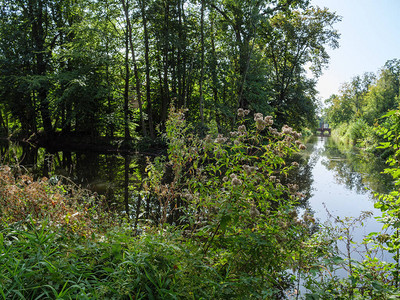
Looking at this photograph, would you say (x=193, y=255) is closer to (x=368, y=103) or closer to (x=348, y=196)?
(x=348, y=196)

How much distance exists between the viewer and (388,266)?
263cm

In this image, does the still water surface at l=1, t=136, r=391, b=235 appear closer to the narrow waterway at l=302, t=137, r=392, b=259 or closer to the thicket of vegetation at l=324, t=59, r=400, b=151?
the narrow waterway at l=302, t=137, r=392, b=259

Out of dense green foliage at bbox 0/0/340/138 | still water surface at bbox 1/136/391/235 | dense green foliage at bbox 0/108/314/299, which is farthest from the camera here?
dense green foliage at bbox 0/0/340/138

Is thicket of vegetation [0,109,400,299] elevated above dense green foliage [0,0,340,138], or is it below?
below

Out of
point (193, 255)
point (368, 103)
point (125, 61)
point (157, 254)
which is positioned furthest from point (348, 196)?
point (368, 103)

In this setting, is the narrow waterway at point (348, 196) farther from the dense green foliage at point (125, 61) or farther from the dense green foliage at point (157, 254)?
the dense green foliage at point (125, 61)

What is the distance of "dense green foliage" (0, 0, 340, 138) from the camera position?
16.7 meters

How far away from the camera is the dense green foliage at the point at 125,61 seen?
16688mm

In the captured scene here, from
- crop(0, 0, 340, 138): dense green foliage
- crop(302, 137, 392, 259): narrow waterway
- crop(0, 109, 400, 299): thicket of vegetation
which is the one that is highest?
crop(0, 0, 340, 138): dense green foliage

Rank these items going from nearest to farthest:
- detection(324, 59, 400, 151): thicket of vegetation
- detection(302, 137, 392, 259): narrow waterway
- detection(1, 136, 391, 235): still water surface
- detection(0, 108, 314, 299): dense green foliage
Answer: detection(0, 108, 314, 299): dense green foliage
detection(302, 137, 392, 259): narrow waterway
detection(1, 136, 391, 235): still water surface
detection(324, 59, 400, 151): thicket of vegetation

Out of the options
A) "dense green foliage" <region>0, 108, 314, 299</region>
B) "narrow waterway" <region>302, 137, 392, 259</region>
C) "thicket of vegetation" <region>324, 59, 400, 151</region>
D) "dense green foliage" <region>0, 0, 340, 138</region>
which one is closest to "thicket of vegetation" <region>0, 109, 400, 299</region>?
"dense green foliage" <region>0, 108, 314, 299</region>

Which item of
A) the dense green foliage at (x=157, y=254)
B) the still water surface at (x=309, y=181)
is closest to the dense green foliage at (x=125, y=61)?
the still water surface at (x=309, y=181)

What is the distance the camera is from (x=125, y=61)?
17.3 m

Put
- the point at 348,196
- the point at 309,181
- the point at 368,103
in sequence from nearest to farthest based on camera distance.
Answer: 1. the point at 348,196
2. the point at 309,181
3. the point at 368,103
